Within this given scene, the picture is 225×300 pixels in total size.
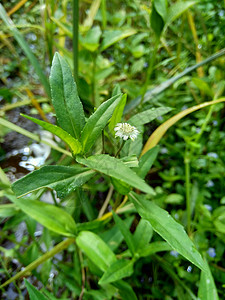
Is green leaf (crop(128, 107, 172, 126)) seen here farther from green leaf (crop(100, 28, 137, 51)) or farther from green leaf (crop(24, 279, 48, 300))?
green leaf (crop(100, 28, 137, 51))

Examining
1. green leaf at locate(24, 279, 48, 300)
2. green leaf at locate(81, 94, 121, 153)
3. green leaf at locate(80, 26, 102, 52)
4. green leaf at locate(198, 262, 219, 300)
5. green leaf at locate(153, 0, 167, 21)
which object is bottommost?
green leaf at locate(198, 262, 219, 300)

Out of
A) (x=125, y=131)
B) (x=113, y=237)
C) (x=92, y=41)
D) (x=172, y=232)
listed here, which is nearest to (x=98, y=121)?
(x=125, y=131)

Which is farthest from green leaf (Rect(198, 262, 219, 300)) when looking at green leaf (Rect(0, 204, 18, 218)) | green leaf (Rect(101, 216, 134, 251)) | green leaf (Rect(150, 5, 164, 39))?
green leaf (Rect(150, 5, 164, 39))

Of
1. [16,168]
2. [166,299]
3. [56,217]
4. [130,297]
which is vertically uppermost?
[16,168]

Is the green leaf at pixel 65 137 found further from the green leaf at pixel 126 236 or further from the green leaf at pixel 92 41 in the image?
the green leaf at pixel 92 41

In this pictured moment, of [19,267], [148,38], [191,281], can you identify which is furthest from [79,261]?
[148,38]

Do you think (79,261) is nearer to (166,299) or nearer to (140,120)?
(166,299)
